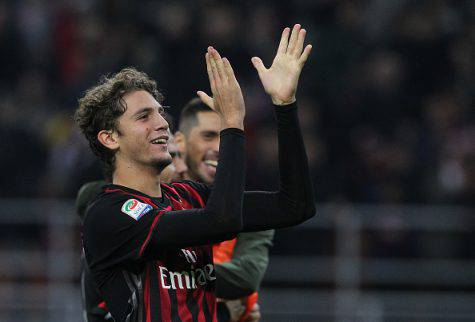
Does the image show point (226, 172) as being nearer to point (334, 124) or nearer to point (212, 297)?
point (212, 297)

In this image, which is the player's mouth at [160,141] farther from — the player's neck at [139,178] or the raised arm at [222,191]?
the raised arm at [222,191]

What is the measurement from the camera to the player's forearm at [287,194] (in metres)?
4.22

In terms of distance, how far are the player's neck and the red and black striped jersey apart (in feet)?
0.17

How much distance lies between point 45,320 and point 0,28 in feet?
12.7

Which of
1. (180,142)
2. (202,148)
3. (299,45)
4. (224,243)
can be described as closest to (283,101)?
(299,45)

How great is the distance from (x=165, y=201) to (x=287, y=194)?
1.76 ft

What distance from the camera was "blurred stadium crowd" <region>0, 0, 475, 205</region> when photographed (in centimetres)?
1074

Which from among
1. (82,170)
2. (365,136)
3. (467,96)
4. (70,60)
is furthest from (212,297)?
(70,60)

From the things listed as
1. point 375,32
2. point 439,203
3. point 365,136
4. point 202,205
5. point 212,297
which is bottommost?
Answer: point 212,297

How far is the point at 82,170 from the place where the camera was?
1014 centimetres

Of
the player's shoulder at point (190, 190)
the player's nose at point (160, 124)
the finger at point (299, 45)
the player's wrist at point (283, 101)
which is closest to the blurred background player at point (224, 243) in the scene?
the player's shoulder at point (190, 190)

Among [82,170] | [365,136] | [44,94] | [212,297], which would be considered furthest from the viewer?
[44,94]

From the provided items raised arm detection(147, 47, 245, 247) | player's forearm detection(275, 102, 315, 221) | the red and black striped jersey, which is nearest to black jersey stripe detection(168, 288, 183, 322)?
the red and black striped jersey

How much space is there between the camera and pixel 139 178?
14.5 feet
